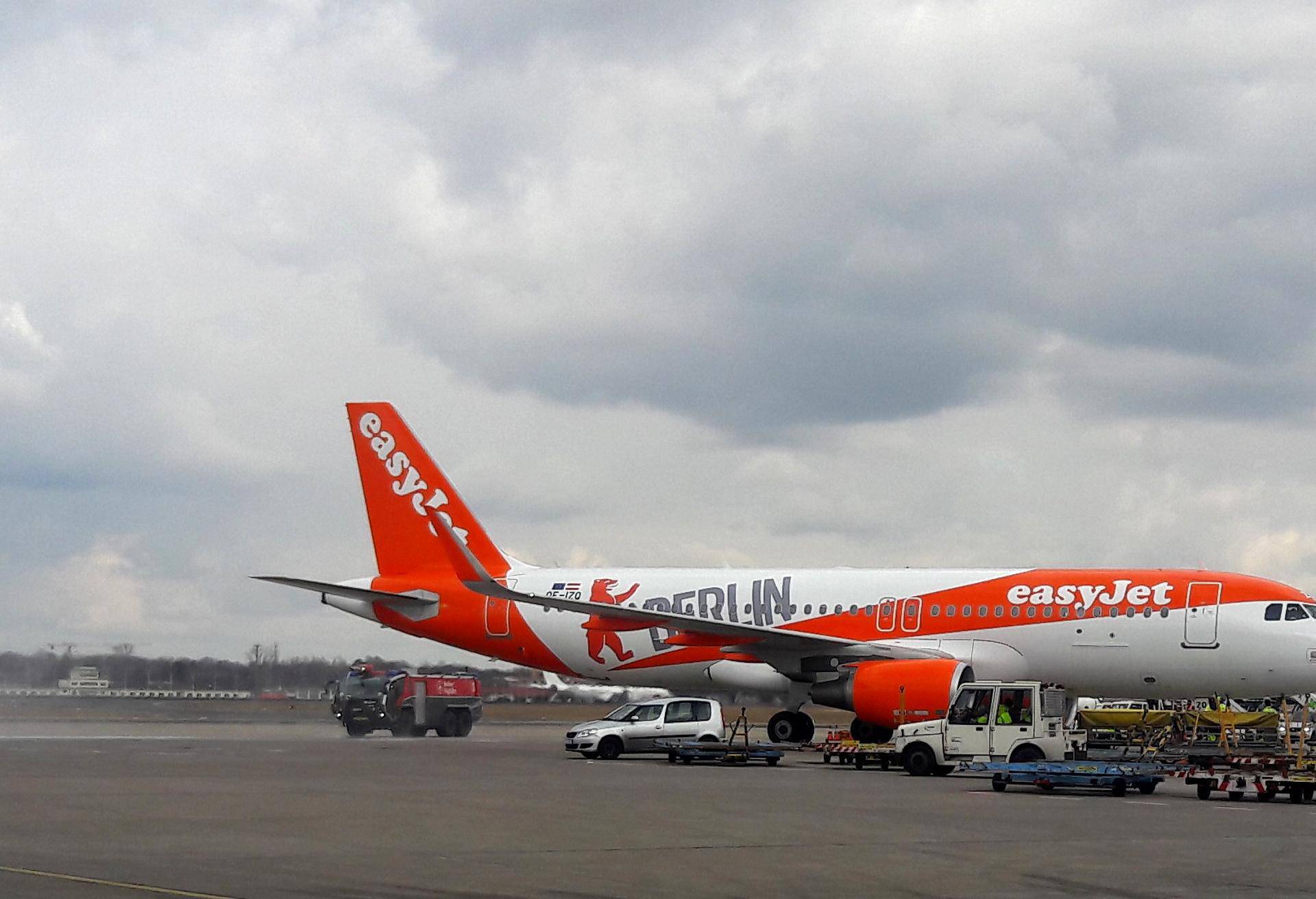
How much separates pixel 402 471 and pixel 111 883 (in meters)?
34.9

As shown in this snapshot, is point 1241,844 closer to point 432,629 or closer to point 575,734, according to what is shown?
point 575,734

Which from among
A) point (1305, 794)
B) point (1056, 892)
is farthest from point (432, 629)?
point (1056, 892)

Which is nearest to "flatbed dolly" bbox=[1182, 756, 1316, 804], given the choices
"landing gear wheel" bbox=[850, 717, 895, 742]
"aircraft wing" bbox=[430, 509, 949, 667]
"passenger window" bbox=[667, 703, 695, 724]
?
"aircraft wing" bbox=[430, 509, 949, 667]

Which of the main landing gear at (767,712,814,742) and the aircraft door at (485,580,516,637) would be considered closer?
the main landing gear at (767,712,814,742)

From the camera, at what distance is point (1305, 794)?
997 inches

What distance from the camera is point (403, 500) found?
47.1 meters

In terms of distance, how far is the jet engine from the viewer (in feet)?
111

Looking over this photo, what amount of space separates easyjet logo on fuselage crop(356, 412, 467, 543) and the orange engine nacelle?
15690 millimetres

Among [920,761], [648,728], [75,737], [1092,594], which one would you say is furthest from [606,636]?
[75,737]

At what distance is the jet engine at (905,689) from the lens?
111 feet

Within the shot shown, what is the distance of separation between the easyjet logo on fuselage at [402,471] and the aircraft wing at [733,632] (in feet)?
22.7

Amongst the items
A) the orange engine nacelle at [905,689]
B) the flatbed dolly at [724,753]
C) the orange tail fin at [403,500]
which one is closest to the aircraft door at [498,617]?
the orange tail fin at [403,500]

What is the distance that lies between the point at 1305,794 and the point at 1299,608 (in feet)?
41.5

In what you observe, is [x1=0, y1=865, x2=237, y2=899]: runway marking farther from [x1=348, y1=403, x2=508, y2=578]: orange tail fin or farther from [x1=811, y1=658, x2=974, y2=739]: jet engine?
[x1=348, y1=403, x2=508, y2=578]: orange tail fin
